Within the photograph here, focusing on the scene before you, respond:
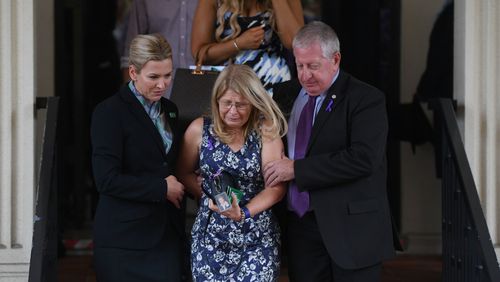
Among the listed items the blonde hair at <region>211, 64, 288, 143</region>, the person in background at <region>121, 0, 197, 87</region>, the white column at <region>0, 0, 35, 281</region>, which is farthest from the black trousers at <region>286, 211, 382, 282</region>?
the person in background at <region>121, 0, 197, 87</region>

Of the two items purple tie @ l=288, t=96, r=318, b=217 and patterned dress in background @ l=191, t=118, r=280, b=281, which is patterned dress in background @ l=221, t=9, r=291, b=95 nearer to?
purple tie @ l=288, t=96, r=318, b=217

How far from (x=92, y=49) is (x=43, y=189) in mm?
3838

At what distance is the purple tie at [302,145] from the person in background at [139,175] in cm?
52

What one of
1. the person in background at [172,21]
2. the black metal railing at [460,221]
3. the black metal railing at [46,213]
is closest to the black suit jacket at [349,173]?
the black metal railing at [460,221]

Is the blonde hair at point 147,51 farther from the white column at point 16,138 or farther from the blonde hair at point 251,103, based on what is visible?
the white column at point 16,138

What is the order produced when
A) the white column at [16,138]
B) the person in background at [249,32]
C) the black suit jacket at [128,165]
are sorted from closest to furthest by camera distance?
the black suit jacket at [128,165], the white column at [16,138], the person in background at [249,32]

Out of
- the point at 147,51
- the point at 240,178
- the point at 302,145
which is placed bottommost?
the point at 240,178

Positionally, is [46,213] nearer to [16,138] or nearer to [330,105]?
[16,138]

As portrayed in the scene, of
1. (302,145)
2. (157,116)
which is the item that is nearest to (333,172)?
(302,145)

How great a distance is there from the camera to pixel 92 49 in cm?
886

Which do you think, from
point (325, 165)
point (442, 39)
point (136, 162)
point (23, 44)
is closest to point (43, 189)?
point (136, 162)

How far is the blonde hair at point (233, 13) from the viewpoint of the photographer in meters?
5.98

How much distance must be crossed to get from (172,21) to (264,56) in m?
0.83

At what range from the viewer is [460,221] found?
5.64 meters
